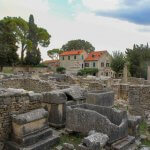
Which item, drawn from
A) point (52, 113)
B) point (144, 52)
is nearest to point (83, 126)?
point (52, 113)

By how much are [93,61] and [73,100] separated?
45728mm

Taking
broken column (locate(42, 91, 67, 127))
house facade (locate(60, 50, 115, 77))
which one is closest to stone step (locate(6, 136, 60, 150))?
broken column (locate(42, 91, 67, 127))

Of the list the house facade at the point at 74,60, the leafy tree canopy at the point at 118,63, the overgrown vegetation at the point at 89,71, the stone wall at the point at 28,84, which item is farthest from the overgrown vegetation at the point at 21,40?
the stone wall at the point at 28,84

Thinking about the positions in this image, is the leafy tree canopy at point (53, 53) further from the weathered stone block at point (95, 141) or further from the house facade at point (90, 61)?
the weathered stone block at point (95, 141)

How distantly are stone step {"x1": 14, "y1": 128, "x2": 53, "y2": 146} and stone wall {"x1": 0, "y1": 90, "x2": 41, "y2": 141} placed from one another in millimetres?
482

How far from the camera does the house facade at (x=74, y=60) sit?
5391cm

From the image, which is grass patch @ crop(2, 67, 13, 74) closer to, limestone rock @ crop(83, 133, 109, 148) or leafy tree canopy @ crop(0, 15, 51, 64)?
leafy tree canopy @ crop(0, 15, 51, 64)

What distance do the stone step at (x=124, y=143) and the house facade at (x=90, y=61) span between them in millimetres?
45630

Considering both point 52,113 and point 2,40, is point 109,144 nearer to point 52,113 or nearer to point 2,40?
point 52,113

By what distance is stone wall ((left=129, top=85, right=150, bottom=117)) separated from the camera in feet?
31.9

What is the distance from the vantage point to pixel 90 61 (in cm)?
5366

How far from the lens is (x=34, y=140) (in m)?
5.51

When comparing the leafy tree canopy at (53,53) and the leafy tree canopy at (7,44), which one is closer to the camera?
the leafy tree canopy at (7,44)

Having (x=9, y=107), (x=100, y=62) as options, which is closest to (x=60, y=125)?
(x=9, y=107)
